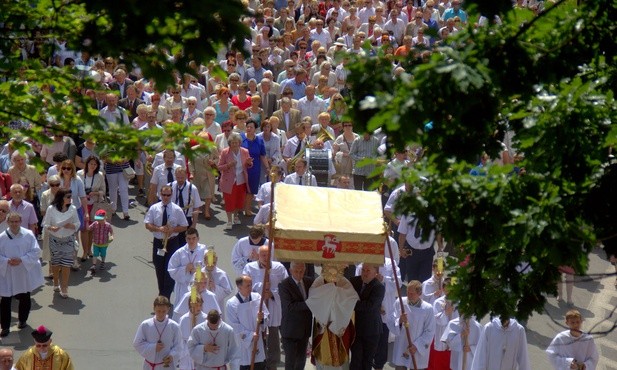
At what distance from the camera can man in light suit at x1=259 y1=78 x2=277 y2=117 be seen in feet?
74.3

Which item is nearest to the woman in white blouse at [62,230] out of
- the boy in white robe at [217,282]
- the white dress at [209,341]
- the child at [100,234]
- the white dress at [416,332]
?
the child at [100,234]

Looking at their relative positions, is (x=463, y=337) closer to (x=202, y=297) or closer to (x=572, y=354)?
(x=572, y=354)

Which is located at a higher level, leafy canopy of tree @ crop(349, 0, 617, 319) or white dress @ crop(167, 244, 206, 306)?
leafy canopy of tree @ crop(349, 0, 617, 319)

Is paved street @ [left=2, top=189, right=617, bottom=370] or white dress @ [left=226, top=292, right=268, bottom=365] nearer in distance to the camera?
white dress @ [left=226, top=292, right=268, bottom=365]

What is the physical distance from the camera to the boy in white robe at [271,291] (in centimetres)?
1546

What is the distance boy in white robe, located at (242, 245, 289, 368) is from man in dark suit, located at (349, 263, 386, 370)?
1.09 meters

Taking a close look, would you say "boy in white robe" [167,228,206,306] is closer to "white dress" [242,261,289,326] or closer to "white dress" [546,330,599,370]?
"white dress" [242,261,289,326]

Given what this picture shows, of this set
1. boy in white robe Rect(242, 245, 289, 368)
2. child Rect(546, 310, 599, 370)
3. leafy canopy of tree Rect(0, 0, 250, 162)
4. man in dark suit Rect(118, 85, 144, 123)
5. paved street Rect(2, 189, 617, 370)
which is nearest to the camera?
leafy canopy of tree Rect(0, 0, 250, 162)

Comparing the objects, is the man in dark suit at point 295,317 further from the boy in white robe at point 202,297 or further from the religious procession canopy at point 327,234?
the boy in white robe at point 202,297

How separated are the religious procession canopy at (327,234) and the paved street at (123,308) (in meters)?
2.86

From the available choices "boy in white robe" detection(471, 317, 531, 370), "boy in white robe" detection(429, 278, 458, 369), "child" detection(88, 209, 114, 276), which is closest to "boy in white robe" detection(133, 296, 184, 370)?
"boy in white robe" detection(429, 278, 458, 369)

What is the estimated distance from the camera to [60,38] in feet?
26.6

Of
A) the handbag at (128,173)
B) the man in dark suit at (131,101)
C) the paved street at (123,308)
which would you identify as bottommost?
the paved street at (123,308)

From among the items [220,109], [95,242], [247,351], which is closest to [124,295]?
[95,242]
